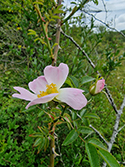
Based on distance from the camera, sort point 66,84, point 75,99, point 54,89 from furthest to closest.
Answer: point 66,84 < point 54,89 < point 75,99

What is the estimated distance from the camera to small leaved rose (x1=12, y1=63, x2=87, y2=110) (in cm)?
36

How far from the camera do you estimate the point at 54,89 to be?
496 mm

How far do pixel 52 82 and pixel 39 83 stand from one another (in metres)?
0.06

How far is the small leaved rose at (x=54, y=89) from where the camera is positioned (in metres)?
0.36

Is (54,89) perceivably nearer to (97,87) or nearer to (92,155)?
(97,87)

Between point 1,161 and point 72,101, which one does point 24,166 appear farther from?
point 72,101

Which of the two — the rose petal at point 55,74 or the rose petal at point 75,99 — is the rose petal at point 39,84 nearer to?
the rose petal at point 55,74

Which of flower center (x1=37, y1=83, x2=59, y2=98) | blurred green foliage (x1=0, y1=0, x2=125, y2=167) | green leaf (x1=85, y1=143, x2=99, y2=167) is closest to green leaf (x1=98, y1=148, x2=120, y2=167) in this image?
green leaf (x1=85, y1=143, x2=99, y2=167)

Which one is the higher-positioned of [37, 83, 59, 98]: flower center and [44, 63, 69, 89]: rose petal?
[44, 63, 69, 89]: rose petal

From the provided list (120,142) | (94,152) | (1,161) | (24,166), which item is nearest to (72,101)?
(94,152)

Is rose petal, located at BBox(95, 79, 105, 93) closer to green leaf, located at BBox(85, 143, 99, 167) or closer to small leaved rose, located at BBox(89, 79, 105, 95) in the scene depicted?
small leaved rose, located at BBox(89, 79, 105, 95)

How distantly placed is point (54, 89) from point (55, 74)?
0.22 ft

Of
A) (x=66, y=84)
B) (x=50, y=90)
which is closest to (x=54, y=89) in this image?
(x=50, y=90)

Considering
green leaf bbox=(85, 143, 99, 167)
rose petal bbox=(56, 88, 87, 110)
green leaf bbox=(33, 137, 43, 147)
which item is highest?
rose petal bbox=(56, 88, 87, 110)
